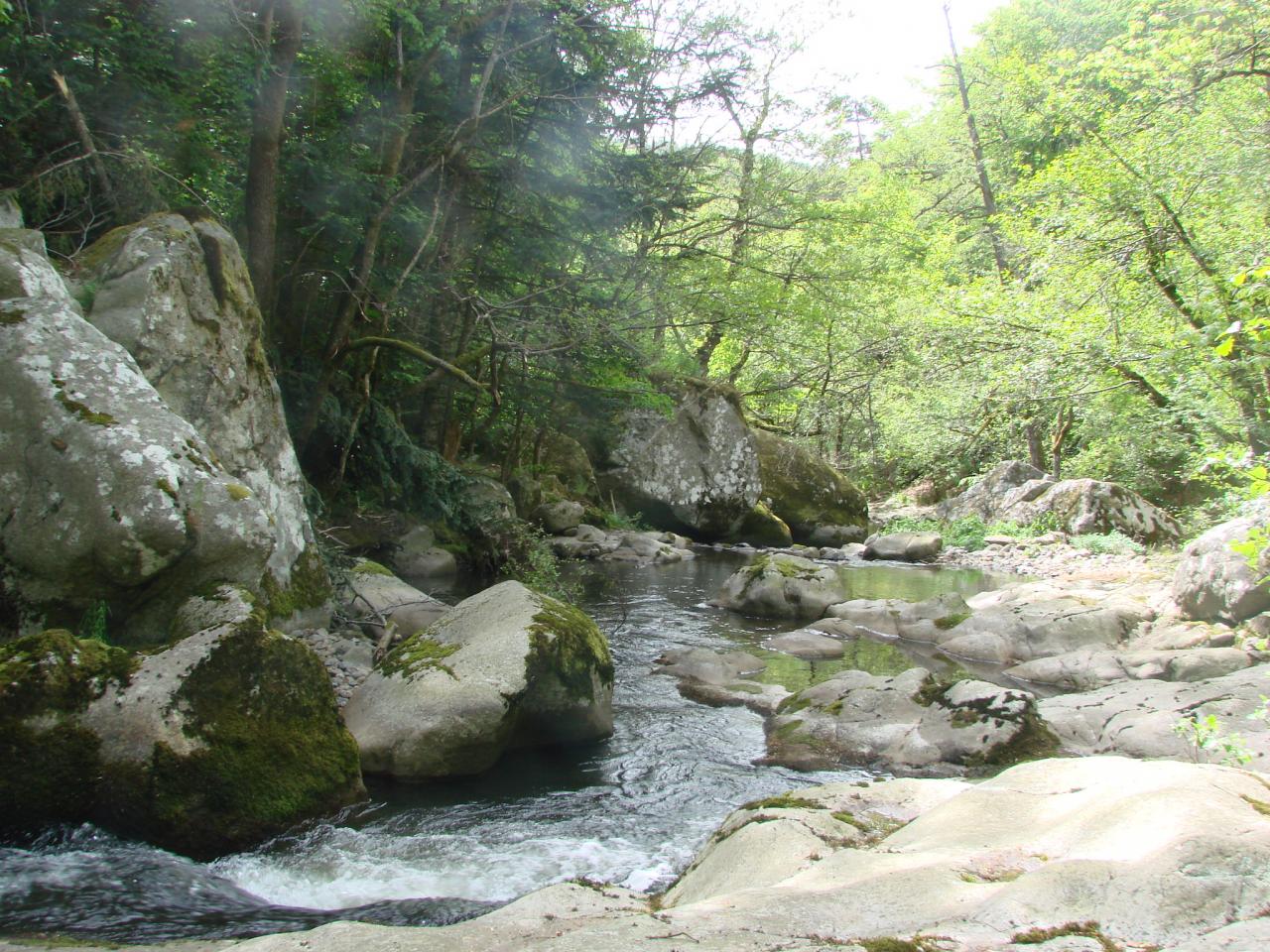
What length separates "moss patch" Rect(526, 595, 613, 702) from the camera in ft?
20.3

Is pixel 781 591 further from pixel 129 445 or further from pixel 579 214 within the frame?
pixel 129 445

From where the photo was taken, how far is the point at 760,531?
68.7 feet

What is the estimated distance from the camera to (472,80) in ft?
36.4

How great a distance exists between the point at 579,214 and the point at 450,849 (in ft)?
32.0

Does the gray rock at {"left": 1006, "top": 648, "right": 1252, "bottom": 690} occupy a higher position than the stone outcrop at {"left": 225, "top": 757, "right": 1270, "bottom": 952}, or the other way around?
the stone outcrop at {"left": 225, "top": 757, "right": 1270, "bottom": 952}

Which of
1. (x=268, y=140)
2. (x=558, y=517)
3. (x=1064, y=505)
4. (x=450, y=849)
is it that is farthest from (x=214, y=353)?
(x=1064, y=505)

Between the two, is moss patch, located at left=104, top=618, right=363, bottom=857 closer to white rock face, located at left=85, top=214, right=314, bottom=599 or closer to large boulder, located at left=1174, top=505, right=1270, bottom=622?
white rock face, located at left=85, top=214, right=314, bottom=599

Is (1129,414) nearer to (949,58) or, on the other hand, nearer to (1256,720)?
(1256,720)

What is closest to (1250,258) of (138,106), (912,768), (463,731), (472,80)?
(912,768)

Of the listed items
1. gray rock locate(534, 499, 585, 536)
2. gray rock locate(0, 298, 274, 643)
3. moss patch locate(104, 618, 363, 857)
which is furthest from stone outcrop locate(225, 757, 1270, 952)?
gray rock locate(534, 499, 585, 536)

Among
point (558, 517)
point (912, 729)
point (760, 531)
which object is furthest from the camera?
point (760, 531)

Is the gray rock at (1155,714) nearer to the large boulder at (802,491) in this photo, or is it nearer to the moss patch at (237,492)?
the moss patch at (237,492)

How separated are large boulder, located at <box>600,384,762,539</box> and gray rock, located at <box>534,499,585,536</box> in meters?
2.40

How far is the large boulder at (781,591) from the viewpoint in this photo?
12211 mm
